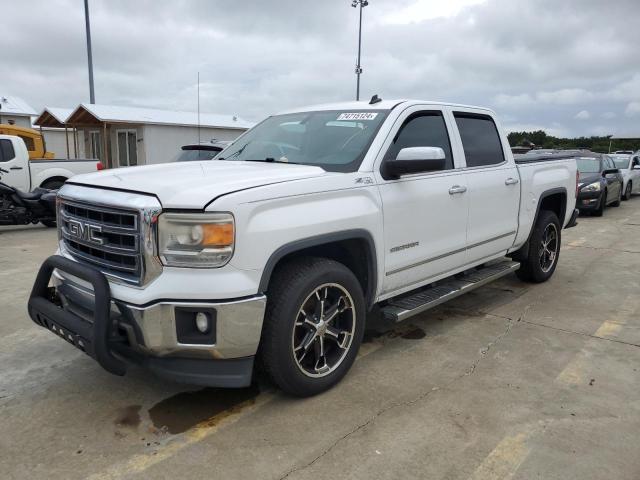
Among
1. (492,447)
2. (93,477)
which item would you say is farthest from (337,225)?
(93,477)

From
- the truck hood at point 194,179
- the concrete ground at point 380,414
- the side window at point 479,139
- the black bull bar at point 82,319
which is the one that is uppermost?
the side window at point 479,139

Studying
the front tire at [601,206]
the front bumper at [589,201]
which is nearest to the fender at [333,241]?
the front bumper at [589,201]

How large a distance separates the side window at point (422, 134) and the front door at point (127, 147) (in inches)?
828

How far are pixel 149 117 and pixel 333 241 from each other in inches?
865

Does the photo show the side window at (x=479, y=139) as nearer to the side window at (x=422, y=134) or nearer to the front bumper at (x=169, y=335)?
the side window at (x=422, y=134)

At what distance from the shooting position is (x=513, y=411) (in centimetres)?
324

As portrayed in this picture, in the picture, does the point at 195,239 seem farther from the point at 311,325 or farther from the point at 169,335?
the point at 311,325

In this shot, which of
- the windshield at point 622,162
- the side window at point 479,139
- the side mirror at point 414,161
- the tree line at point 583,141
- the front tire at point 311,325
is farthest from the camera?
the tree line at point 583,141

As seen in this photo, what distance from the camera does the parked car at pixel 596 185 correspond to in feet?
42.9

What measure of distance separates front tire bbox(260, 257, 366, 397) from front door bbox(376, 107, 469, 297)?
46 cm

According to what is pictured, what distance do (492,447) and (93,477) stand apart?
208 cm

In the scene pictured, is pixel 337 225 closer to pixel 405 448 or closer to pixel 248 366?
pixel 248 366

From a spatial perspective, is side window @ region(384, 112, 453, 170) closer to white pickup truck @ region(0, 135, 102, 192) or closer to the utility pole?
white pickup truck @ region(0, 135, 102, 192)

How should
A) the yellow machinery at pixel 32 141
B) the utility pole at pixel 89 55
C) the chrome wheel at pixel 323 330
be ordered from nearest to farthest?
the chrome wheel at pixel 323 330 → the yellow machinery at pixel 32 141 → the utility pole at pixel 89 55
